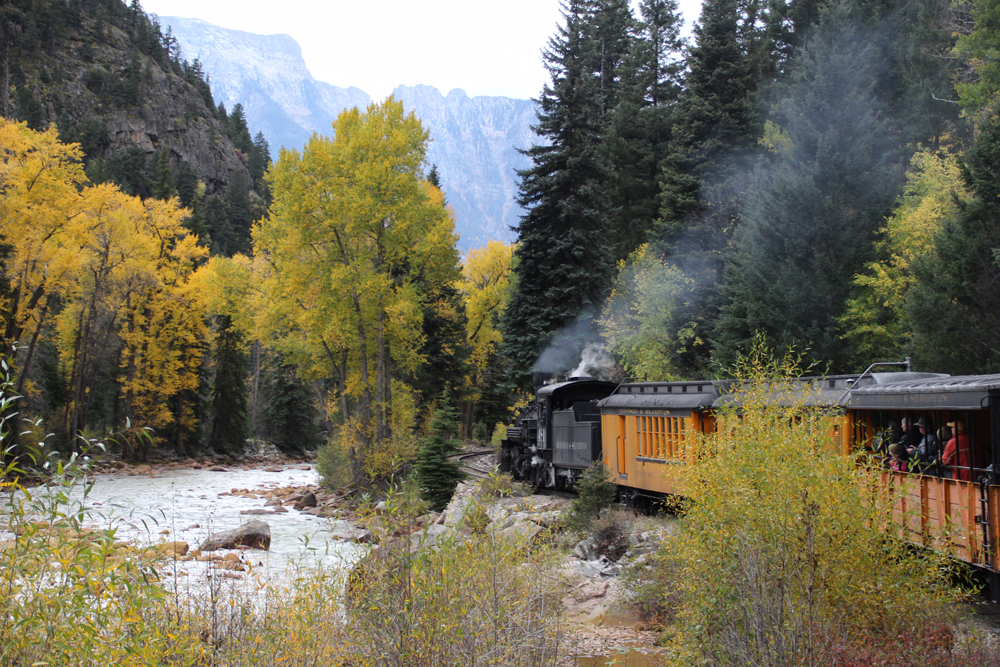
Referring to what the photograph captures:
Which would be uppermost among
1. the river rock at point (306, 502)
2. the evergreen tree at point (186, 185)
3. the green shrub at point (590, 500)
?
the evergreen tree at point (186, 185)

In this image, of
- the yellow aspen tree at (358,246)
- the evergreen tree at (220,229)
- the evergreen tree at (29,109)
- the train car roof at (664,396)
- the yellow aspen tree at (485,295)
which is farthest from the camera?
the evergreen tree at (220,229)

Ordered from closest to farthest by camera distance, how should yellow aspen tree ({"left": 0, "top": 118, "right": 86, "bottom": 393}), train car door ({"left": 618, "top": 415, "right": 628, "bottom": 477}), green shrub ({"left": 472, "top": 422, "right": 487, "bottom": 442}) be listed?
1. train car door ({"left": 618, "top": 415, "right": 628, "bottom": 477})
2. yellow aspen tree ({"left": 0, "top": 118, "right": 86, "bottom": 393})
3. green shrub ({"left": 472, "top": 422, "right": 487, "bottom": 442})

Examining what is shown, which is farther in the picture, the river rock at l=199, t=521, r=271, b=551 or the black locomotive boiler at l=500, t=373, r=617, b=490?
the black locomotive boiler at l=500, t=373, r=617, b=490

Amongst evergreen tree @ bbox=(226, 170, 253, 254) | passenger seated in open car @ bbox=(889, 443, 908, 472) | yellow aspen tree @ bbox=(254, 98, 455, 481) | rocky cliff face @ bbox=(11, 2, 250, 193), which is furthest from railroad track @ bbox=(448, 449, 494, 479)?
rocky cliff face @ bbox=(11, 2, 250, 193)

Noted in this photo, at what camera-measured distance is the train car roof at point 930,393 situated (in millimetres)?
7293

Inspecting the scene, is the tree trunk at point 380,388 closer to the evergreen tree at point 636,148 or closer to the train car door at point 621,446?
the train car door at point 621,446

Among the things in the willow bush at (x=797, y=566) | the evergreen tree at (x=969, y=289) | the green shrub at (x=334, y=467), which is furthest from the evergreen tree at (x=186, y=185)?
the willow bush at (x=797, y=566)

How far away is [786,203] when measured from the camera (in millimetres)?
21672

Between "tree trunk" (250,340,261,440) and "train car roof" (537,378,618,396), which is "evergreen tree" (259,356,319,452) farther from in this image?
"train car roof" (537,378,618,396)

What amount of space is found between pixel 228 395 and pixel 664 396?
3350cm

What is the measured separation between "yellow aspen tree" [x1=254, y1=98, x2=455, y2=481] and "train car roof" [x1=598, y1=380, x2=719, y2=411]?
30.9 feet

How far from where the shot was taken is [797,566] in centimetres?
→ 555

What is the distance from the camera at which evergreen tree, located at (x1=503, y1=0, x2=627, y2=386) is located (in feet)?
92.4

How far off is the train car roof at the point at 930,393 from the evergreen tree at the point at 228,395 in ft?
122
